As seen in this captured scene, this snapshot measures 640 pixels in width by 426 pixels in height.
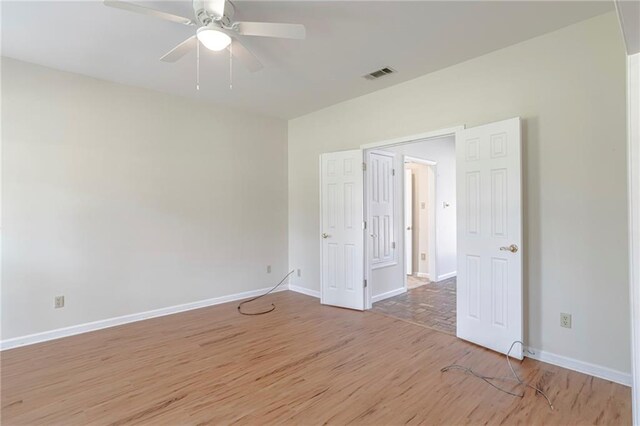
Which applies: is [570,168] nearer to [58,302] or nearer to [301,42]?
[301,42]

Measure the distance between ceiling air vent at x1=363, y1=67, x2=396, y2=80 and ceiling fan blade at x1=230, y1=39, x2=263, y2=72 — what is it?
144 cm

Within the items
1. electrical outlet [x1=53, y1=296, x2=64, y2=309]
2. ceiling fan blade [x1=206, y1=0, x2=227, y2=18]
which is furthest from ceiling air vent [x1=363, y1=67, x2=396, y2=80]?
electrical outlet [x1=53, y1=296, x2=64, y2=309]

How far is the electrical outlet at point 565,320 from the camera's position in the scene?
2564mm

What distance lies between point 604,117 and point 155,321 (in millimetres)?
4828

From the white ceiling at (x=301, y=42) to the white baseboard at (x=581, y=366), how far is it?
108 inches

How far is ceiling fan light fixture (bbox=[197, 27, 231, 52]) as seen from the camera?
2.02 m

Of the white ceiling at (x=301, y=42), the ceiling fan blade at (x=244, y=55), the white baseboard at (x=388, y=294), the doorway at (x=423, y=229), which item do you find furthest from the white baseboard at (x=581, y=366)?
the ceiling fan blade at (x=244, y=55)

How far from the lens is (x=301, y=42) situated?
275 centimetres

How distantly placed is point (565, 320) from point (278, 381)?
2405 mm

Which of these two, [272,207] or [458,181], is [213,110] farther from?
[458,181]

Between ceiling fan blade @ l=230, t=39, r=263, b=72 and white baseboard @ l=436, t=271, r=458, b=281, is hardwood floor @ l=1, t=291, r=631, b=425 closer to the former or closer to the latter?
ceiling fan blade @ l=230, t=39, r=263, b=72

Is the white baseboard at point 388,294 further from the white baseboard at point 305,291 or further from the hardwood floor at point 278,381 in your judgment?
the hardwood floor at point 278,381

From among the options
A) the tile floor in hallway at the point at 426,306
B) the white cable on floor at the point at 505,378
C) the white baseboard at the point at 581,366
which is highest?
the white baseboard at the point at 581,366

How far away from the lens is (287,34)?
207 centimetres
